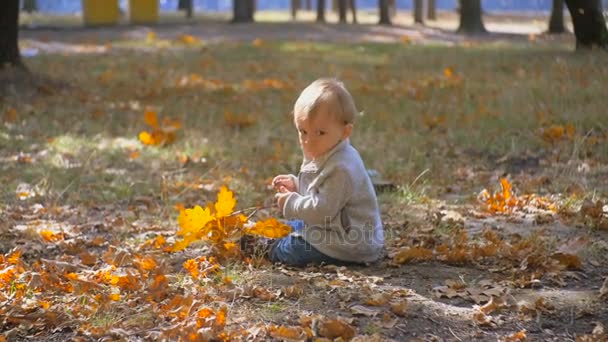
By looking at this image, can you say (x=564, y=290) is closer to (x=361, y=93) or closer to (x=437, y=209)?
(x=437, y=209)

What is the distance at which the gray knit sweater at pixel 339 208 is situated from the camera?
391 centimetres

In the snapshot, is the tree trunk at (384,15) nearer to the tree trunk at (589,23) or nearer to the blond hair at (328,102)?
the tree trunk at (589,23)

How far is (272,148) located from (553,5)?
18.2 meters

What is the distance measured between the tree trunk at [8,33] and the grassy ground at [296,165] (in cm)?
51

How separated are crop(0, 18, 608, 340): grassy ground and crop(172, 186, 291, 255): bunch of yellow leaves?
0.14 meters

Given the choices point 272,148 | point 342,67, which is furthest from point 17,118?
point 342,67

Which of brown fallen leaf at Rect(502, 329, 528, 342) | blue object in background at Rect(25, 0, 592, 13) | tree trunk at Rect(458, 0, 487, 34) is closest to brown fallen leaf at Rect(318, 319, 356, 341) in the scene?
brown fallen leaf at Rect(502, 329, 528, 342)

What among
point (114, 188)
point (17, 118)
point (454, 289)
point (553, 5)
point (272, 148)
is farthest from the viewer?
point (553, 5)

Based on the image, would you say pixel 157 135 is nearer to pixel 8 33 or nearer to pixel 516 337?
pixel 8 33

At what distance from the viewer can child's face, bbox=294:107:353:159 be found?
12.8ft

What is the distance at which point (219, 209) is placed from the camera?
4.02 metres

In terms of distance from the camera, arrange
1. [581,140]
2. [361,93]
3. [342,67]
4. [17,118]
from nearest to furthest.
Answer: [581,140]
[17,118]
[361,93]
[342,67]

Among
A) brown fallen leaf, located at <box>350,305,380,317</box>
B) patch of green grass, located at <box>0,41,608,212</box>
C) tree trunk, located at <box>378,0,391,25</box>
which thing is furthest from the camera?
tree trunk, located at <box>378,0,391,25</box>

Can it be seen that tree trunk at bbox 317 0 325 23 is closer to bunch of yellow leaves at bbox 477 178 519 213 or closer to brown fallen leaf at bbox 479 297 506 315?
bunch of yellow leaves at bbox 477 178 519 213
